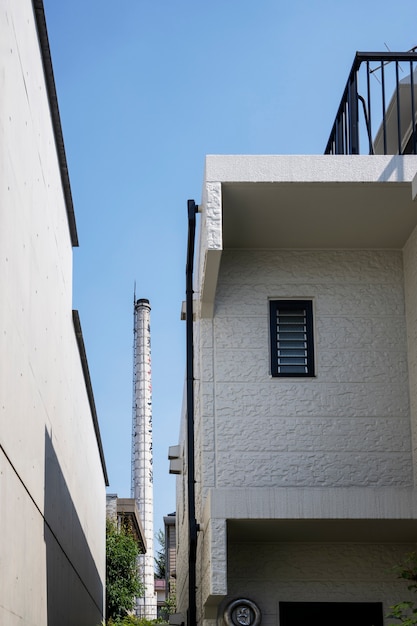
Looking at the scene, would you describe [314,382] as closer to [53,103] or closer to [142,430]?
[53,103]

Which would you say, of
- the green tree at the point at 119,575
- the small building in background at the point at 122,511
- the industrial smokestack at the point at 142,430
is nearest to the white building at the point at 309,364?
the green tree at the point at 119,575

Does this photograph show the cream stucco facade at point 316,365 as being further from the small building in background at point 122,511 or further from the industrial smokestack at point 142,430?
the industrial smokestack at point 142,430

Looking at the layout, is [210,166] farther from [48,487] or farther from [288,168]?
[48,487]

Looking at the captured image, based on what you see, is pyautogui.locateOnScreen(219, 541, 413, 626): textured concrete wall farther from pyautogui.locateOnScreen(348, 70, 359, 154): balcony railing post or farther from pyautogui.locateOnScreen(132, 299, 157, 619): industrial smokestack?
pyautogui.locateOnScreen(132, 299, 157, 619): industrial smokestack

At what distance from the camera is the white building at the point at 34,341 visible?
A: 6902 millimetres

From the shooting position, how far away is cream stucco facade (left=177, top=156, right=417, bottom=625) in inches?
426

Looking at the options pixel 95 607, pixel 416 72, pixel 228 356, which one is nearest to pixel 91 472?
pixel 95 607

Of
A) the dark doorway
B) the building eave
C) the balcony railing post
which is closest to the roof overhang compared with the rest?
the balcony railing post

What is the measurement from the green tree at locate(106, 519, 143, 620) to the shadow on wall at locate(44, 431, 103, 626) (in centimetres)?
1282

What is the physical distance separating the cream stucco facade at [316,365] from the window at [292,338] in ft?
0.32

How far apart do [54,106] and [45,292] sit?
77.0 inches

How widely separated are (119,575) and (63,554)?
2061cm

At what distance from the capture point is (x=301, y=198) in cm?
1099

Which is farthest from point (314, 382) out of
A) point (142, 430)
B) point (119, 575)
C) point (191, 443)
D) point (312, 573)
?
point (142, 430)
